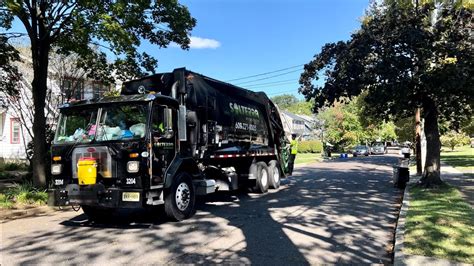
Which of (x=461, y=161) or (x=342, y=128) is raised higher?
(x=342, y=128)

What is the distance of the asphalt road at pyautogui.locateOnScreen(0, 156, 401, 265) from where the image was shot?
6.51 meters

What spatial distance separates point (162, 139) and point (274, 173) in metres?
7.47

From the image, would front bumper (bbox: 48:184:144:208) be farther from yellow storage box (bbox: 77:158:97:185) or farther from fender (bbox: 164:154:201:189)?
fender (bbox: 164:154:201:189)

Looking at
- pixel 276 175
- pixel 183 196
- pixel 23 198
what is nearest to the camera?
pixel 183 196

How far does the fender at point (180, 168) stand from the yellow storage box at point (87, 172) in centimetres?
138

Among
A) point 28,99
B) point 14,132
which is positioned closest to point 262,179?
point 28,99

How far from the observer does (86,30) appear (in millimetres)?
11641

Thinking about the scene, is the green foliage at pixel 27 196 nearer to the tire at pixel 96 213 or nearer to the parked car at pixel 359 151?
the tire at pixel 96 213

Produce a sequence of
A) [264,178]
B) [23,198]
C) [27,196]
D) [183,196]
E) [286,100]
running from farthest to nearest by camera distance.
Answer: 1. [286,100]
2. [264,178]
3. [27,196]
4. [23,198]
5. [183,196]

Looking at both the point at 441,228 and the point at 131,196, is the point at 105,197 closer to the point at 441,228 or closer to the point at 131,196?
the point at 131,196

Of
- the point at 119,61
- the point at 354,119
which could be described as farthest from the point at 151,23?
the point at 354,119

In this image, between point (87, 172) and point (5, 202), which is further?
point (5, 202)

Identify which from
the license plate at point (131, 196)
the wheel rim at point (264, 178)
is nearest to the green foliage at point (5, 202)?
the license plate at point (131, 196)

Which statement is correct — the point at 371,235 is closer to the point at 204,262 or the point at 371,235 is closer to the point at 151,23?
the point at 204,262
